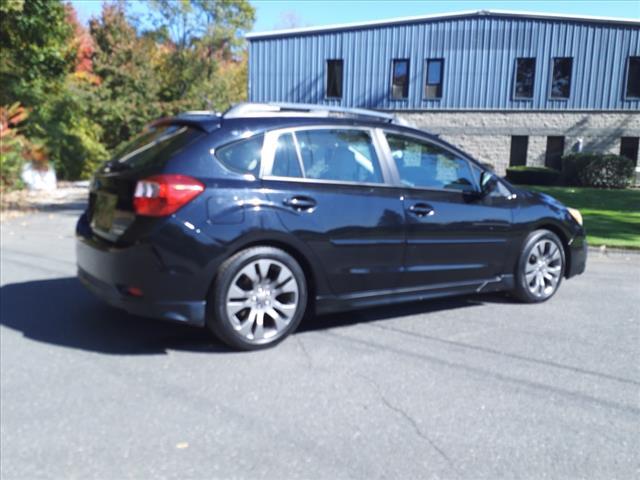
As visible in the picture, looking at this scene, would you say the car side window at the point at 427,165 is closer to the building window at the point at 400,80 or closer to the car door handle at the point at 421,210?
the car door handle at the point at 421,210

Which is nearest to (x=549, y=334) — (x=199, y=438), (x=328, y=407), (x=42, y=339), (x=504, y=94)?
(x=328, y=407)

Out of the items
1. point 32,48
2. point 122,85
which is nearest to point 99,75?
point 122,85

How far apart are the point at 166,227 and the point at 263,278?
798mm

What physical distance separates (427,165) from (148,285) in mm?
2572

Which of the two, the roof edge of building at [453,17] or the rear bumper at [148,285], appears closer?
the rear bumper at [148,285]

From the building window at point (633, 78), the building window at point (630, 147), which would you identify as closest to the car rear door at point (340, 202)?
the building window at point (630, 147)

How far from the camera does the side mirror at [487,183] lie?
5.27 m

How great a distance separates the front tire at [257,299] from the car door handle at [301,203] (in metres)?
0.34

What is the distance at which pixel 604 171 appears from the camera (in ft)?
69.4

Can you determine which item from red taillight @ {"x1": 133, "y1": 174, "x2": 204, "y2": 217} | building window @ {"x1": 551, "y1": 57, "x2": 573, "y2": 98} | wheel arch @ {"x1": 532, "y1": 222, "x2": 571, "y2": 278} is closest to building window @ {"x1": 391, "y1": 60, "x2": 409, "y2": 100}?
building window @ {"x1": 551, "y1": 57, "x2": 573, "y2": 98}

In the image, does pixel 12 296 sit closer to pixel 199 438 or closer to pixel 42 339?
pixel 42 339

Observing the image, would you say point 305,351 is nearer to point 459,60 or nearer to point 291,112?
point 291,112

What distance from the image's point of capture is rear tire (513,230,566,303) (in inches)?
219

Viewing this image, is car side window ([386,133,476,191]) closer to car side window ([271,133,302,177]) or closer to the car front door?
the car front door
